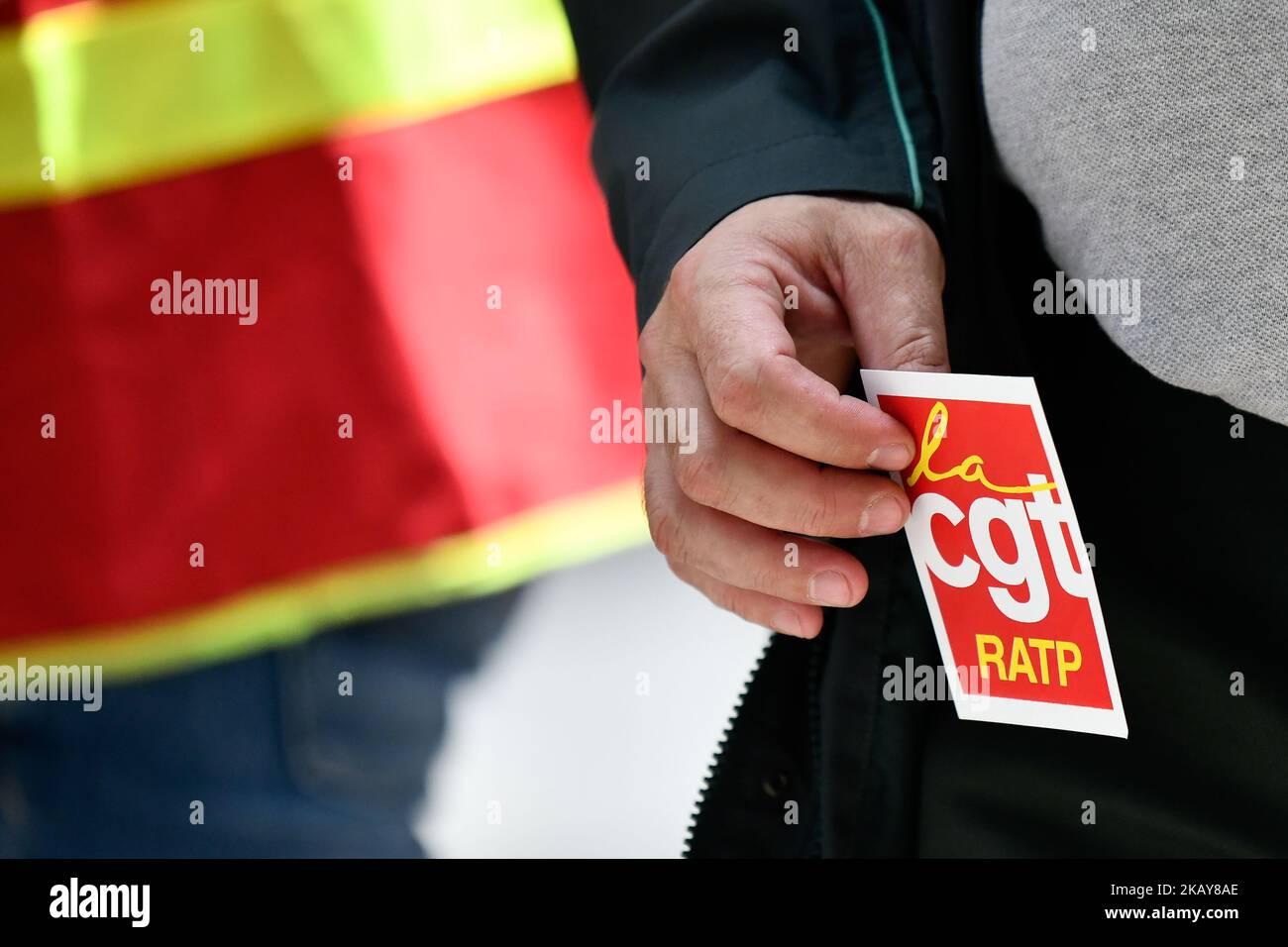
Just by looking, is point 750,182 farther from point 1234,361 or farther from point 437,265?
point 437,265

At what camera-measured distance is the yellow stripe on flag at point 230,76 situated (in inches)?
54.2

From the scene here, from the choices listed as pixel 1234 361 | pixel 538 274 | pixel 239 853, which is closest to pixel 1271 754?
pixel 1234 361

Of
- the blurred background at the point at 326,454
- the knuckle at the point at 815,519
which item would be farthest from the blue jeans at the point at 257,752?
the knuckle at the point at 815,519

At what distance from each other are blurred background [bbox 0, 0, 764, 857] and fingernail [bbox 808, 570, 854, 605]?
2.59 ft

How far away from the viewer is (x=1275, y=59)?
47cm

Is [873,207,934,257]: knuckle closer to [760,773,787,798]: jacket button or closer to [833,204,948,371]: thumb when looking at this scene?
[833,204,948,371]: thumb

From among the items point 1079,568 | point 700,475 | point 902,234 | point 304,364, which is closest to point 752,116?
point 902,234

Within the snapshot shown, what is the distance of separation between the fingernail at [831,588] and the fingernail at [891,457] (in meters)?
0.08

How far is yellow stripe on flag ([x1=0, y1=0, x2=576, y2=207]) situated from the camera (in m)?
1.38

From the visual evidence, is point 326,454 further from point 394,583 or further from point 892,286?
point 892,286

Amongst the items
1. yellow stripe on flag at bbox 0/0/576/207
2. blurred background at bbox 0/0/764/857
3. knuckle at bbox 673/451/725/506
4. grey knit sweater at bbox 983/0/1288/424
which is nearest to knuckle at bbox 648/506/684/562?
knuckle at bbox 673/451/725/506

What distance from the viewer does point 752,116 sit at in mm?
674

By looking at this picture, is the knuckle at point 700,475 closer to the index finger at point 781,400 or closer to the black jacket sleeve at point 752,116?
the index finger at point 781,400
